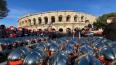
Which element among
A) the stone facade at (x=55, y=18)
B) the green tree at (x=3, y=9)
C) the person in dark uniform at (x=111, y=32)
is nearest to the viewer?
the person in dark uniform at (x=111, y=32)

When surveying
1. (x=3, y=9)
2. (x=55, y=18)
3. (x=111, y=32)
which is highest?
(x=3, y=9)

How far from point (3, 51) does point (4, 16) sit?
3330 centimetres

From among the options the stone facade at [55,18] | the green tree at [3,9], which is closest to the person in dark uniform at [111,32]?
the green tree at [3,9]

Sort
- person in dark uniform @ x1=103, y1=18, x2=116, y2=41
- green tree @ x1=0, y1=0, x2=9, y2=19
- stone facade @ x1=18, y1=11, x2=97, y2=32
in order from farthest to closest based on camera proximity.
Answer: stone facade @ x1=18, y1=11, x2=97, y2=32 < green tree @ x1=0, y1=0, x2=9, y2=19 < person in dark uniform @ x1=103, y1=18, x2=116, y2=41

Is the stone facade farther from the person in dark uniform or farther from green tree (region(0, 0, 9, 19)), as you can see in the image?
green tree (region(0, 0, 9, 19))

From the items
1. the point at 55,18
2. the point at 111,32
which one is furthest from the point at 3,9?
the point at 55,18

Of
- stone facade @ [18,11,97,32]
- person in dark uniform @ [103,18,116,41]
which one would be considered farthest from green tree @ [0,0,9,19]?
stone facade @ [18,11,97,32]

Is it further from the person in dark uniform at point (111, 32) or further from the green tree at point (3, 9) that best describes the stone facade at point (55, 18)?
the green tree at point (3, 9)

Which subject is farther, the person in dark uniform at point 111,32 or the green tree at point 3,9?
the green tree at point 3,9

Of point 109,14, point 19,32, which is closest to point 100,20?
point 109,14

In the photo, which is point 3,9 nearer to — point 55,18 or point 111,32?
point 111,32

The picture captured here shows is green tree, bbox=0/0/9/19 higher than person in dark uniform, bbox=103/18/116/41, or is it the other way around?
green tree, bbox=0/0/9/19

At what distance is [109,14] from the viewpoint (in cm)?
12900

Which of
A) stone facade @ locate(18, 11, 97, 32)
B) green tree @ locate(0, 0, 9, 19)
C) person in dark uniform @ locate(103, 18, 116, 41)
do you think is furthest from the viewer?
stone facade @ locate(18, 11, 97, 32)
